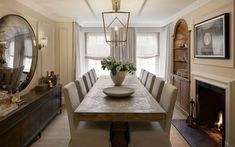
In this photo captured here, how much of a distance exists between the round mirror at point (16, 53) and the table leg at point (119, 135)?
1.64m

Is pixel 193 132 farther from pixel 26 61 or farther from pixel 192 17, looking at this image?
pixel 26 61

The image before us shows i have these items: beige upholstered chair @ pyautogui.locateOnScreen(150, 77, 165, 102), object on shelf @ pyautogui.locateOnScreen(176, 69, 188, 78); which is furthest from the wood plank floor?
object on shelf @ pyautogui.locateOnScreen(176, 69, 188, 78)

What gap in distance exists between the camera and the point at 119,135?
2.84m

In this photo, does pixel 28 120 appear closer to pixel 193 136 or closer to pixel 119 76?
pixel 119 76

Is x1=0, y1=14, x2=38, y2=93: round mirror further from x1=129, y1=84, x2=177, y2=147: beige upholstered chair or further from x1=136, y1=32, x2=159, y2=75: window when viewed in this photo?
x1=136, y1=32, x2=159, y2=75: window

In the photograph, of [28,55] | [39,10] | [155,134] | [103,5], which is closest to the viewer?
[155,134]

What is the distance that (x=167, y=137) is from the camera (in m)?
2.54

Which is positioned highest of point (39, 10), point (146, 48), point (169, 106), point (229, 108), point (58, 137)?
point (39, 10)

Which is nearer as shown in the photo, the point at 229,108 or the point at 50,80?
the point at 229,108

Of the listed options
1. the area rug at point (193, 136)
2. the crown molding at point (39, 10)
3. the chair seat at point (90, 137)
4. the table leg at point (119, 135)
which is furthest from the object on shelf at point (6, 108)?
the area rug at point (193, 136)

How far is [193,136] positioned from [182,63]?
251 centimetres

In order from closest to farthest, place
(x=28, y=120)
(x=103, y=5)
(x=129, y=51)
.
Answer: (x=28, y=120)
(x=103, y=5)
(x=129, y=51)

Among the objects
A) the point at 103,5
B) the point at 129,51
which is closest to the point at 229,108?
the point at 103,5

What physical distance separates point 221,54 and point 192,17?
1.59 meters
